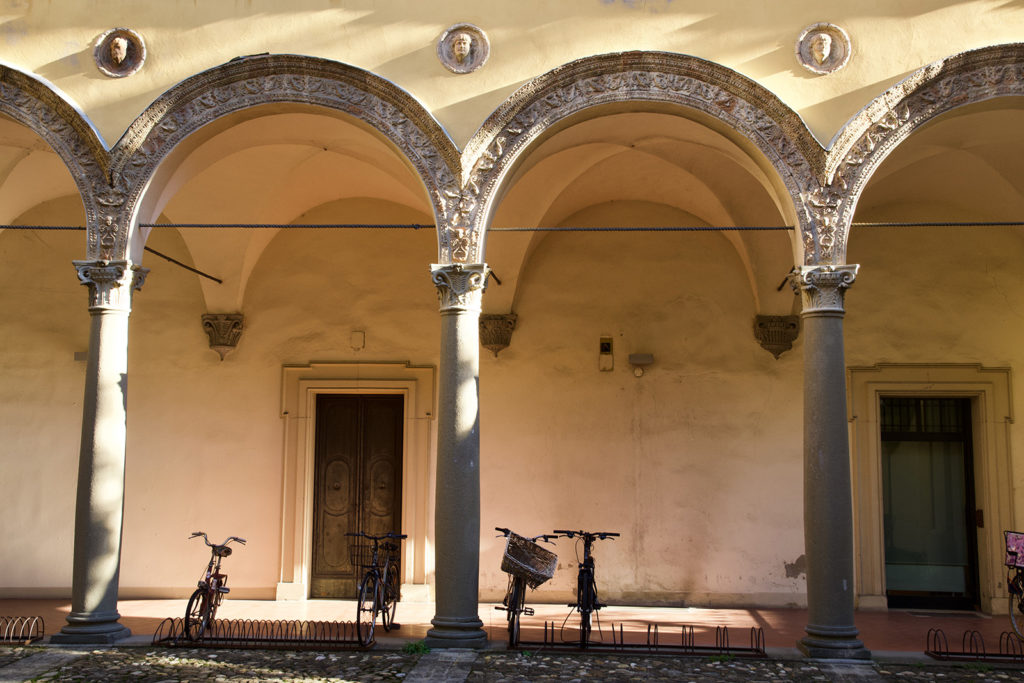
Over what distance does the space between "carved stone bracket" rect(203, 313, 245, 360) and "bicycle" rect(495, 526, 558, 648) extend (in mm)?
4741

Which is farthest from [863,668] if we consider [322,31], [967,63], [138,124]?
[138,124]

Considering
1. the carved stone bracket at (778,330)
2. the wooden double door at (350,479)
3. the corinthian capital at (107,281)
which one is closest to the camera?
the corinthian capital at (107,281)

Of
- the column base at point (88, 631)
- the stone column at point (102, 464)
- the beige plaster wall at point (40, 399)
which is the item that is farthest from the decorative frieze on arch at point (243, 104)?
the beige plaster wall at point (40, 399)

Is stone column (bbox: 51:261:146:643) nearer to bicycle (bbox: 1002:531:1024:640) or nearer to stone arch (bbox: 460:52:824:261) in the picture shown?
stone arch (bbox: 460:52:824:261)

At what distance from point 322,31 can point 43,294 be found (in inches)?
206

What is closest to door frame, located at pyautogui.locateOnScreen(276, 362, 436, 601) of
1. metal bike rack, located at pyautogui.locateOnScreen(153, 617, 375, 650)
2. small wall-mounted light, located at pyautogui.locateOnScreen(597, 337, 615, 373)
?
small wall-mounted light, located at pyautogui.locateOnScreen(597, 337, 615, 373)

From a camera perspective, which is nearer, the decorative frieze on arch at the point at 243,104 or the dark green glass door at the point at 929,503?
the decorative frieze on arch at the point at 243,104

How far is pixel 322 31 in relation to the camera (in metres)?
8.63

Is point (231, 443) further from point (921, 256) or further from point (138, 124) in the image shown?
point (921, 256)

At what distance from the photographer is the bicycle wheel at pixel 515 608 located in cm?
802

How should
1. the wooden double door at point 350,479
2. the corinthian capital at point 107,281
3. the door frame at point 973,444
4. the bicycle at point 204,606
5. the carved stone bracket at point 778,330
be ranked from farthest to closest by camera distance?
the wooden double door at point 350,479, the carved stone bracket at point 778,330, the door frame at point 973,444, the corinthian capital at point 107,281, the bicycle at point 204,606

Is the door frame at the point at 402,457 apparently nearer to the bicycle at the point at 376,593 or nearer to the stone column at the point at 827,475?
the bicycle at the point at 376,593

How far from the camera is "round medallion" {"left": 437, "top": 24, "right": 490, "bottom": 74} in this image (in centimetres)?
848

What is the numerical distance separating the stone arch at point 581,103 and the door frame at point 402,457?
336 cm
